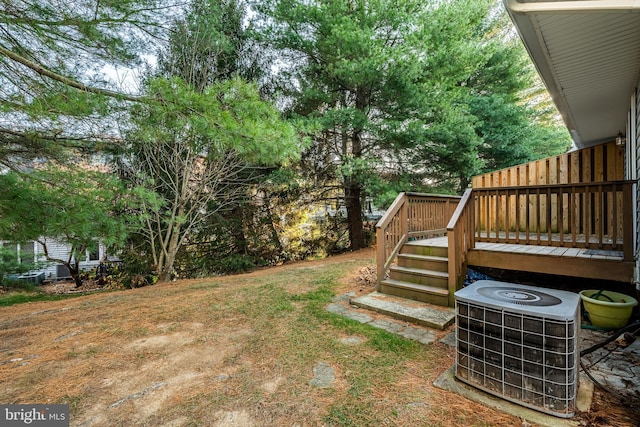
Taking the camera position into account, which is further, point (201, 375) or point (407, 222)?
point (407, 222)

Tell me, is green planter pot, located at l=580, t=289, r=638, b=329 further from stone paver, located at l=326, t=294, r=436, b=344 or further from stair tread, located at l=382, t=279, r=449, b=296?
stone paver, located at l=326, t=294, r=436, b=344

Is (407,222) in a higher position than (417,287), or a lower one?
higher

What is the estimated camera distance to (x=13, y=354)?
9.42 feet

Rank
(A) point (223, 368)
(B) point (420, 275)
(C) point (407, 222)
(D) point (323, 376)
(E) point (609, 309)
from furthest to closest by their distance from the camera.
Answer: (C) point (407, 222), (B) point (420, 275), (E) point (609, 309), (A) point (223, 368), (D) point (323, 376)

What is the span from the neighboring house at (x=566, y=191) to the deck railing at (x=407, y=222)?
0.06 ft

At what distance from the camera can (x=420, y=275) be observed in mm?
4195

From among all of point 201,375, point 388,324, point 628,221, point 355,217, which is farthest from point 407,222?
point 355,217

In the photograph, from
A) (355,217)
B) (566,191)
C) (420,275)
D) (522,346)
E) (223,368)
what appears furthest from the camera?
(355,217)

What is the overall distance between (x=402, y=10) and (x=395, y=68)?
4.90ft

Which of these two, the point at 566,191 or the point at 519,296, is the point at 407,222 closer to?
the point at 566,191

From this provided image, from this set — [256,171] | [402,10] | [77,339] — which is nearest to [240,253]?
[256,171]

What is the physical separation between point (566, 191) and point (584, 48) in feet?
6.06

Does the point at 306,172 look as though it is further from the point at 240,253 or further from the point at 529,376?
the point at 529,376

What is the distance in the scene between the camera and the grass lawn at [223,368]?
75.3 inches
